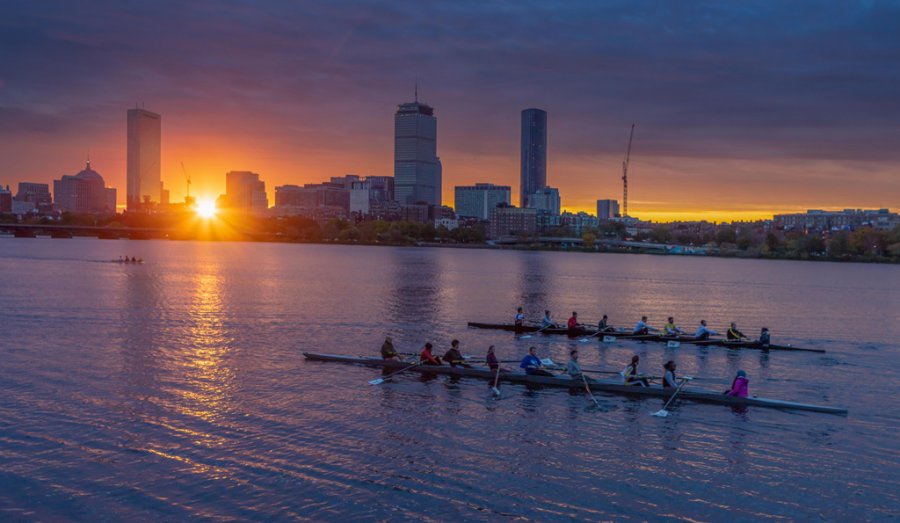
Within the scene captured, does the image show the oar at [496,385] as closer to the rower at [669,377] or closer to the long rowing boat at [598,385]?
the long rowing boat at [598,385]

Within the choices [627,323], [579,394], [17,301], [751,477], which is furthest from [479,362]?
[17,301]

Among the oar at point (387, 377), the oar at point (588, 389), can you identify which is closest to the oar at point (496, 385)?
the oar at point (588, 389)

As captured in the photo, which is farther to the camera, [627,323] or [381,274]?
[381,274]

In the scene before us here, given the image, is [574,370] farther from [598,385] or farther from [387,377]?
[387,377]

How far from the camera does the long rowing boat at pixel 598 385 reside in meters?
25.2

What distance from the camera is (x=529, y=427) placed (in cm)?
2286

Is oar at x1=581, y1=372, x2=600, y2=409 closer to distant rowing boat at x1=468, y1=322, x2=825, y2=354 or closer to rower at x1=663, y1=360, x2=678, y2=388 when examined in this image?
rower at x1=663, y1=360, x2=678, y2=388

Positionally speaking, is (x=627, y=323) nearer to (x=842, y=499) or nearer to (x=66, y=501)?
(x=842, y=499)

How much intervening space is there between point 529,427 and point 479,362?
882cm

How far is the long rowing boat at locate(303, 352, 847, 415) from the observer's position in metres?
25.2

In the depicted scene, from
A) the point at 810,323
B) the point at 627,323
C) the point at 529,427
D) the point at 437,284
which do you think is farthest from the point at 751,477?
the point at 437,284

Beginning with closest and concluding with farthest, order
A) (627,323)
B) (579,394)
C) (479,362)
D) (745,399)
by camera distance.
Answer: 1. (745,399)
2. (579,394)
3. (479,362)
4. (627,323)

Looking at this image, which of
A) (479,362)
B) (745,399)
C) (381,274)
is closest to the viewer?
(745,399)

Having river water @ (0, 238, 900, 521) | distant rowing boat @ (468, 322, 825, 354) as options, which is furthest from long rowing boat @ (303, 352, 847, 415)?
distant rowing boat @ (468, 322, 825, 354)
